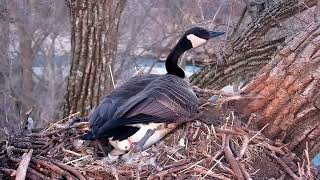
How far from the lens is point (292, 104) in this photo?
2.78 metres

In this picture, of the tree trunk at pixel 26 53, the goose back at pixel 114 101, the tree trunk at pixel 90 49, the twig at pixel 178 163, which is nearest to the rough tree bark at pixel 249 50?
the tree trunk at pixel 90 49

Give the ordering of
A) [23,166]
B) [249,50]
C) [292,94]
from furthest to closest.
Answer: [249,50] < [292,94] < [23,166]

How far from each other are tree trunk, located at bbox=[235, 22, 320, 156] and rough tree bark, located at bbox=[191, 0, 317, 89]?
1485 millimetres

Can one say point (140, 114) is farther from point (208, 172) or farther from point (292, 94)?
point (292, 94)

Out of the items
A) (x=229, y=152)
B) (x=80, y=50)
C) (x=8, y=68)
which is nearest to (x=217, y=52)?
(x=80, y=50)

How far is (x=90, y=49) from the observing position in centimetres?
527

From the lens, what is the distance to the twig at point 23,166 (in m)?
2.36

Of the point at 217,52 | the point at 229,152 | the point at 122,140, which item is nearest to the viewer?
the point at 229,152

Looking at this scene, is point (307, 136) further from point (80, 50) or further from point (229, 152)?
point (80, 50)

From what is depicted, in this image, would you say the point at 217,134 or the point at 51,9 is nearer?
the point at 217,134

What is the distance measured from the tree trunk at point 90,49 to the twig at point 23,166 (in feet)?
9.26

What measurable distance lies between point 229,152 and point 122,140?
1.73ft

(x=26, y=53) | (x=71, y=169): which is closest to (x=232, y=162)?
(x=71, y=169)

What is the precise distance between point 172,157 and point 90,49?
2849 millimetres
